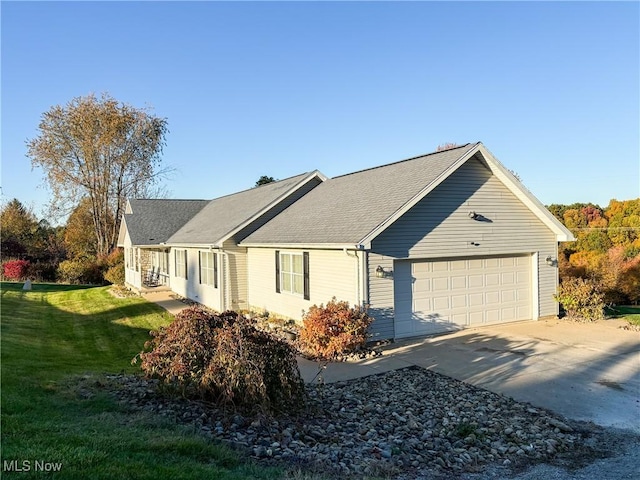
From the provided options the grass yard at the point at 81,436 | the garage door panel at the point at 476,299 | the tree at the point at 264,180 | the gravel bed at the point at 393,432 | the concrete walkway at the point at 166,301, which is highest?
the tree at the point at 264,180

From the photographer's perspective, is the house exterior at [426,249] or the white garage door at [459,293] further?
the white garage door at [459,293]

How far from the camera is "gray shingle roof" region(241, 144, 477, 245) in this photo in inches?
479

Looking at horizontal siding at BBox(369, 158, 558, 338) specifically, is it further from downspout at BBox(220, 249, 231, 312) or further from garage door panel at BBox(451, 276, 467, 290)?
downspout at BBox(220, 249, 231, 312)

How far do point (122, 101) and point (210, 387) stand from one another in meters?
42.9

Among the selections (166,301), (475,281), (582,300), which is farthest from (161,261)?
(582,300)

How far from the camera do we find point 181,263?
23.5 meters

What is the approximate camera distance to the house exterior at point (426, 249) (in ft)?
39.4

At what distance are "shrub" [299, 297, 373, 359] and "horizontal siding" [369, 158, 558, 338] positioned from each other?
1032 millimetres

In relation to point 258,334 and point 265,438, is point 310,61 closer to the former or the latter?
point 258,334

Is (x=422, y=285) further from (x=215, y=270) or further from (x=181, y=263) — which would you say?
(x=181, y=263)

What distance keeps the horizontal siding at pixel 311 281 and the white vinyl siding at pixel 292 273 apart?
0.22 metres

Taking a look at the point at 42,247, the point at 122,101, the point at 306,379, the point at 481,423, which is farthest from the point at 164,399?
the point at 122,101

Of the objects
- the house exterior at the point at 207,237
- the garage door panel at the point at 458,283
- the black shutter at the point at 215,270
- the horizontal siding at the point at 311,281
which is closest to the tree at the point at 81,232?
the house exterior at the point at 207,237

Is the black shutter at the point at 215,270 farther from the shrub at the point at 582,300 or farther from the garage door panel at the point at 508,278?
the shrub at the point at 582,300
